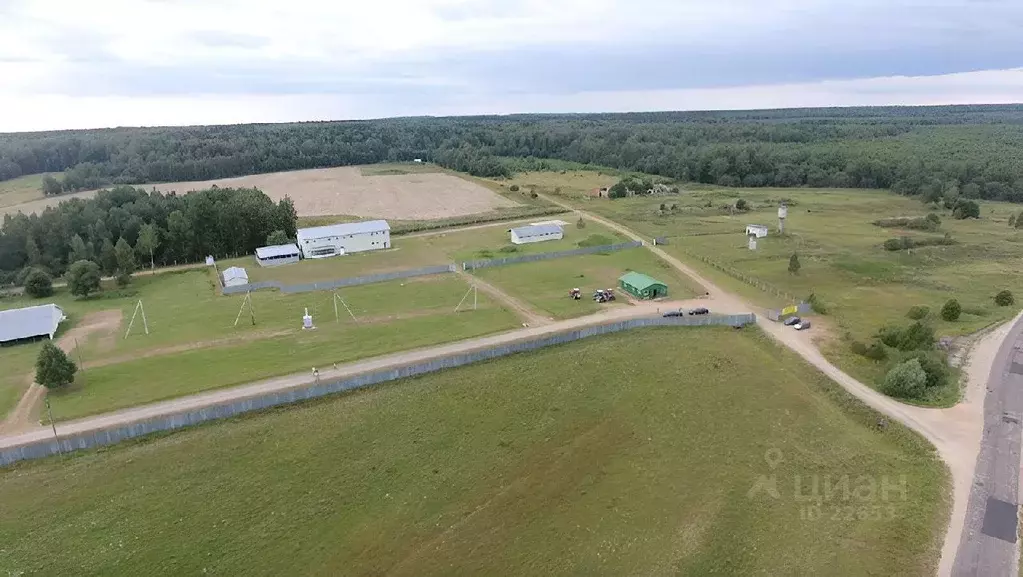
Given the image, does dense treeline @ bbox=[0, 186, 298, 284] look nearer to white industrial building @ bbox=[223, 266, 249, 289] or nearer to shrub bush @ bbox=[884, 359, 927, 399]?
white industrial building @ bbox=[223, 266, 249, 289]

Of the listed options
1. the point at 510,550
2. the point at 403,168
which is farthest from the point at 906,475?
the point at 403,168

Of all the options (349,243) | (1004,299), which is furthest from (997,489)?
(349,243)

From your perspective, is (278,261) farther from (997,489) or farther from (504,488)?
(997,489)

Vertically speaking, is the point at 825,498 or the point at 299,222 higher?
the point at 299,222

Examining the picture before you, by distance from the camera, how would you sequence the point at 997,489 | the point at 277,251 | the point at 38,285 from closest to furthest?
the point at 997,489
the point at 38,285
the point at 277,251

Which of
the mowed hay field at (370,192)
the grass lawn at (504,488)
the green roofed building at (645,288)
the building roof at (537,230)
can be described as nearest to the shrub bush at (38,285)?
the grass lawn at (504,488)

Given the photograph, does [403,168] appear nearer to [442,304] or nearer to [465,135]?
[465,135]

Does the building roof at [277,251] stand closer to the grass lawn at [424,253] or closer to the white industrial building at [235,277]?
the grass lawn at [424,253]
